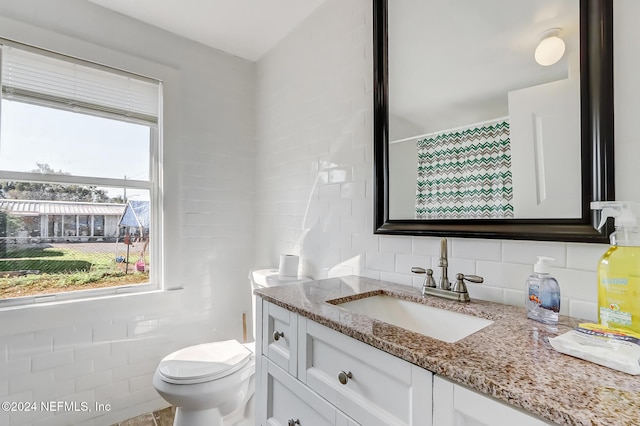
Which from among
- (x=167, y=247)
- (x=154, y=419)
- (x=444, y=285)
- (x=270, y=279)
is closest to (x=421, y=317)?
(x=444, y=285)

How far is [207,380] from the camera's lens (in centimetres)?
141

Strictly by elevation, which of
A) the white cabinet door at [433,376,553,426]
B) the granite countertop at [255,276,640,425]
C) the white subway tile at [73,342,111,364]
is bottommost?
the white subway tile at [73,342,111,364]

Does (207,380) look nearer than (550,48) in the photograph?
No

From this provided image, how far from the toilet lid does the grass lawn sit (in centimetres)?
69

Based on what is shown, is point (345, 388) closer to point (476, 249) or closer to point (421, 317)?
point (421, 317)

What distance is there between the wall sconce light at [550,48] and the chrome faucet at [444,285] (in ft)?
2.07

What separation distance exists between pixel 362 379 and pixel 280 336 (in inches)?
15.8

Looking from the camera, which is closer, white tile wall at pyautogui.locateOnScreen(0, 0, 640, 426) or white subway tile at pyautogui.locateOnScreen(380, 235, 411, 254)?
white subway tile at pyautogui.locateOnScreen(380, 235, 411, 254)

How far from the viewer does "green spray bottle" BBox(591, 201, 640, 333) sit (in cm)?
69

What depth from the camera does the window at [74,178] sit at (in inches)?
64.4

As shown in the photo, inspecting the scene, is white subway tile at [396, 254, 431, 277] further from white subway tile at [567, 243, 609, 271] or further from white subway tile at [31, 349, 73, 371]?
white subway tile at [31, 349, 73, 371]

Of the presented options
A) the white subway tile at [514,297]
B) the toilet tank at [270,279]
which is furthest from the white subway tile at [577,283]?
the toilet tank at [270,279]

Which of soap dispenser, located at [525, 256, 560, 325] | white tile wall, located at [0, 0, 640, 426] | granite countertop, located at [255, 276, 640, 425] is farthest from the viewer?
white tile wall, located at [0, 0, 640, 426]

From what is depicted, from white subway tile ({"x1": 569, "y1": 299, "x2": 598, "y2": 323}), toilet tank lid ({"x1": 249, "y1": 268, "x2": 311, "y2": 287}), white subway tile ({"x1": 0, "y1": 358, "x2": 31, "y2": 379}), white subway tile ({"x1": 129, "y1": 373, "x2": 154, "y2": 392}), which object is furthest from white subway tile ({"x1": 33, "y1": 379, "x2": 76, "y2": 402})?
white subway tile ({"x1": 569, "y1": 299, "x2": 598, "y2": 323})
